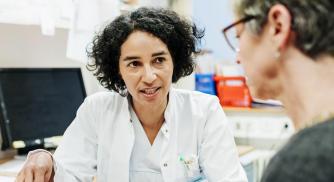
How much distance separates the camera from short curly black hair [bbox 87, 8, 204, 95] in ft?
5.77

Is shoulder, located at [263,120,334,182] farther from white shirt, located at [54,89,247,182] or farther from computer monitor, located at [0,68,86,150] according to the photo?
computer monitor, located at [0,68,86,150]

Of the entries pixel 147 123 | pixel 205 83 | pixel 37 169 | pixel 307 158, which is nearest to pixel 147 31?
pixel 147 123

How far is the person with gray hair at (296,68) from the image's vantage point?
25.0 inches

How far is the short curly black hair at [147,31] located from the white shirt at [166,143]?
4.9 inches

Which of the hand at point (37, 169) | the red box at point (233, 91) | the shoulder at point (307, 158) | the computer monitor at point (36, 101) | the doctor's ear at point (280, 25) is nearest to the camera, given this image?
the shoulder at point (307, 158)

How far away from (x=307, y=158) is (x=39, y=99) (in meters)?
1.65

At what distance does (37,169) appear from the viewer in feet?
4.80

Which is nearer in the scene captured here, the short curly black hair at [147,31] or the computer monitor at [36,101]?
the short curly black hair at [147,31]

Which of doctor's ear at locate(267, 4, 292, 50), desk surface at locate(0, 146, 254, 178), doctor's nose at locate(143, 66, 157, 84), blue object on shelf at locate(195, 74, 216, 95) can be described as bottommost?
desk surface at locate(0, 146, 254, 178)

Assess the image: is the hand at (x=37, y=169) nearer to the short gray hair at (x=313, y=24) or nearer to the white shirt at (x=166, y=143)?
the white shirt at (x=166, y=143)

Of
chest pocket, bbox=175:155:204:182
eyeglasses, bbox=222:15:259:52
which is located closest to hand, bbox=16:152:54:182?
chest pocket, bbox=175:155:204:182

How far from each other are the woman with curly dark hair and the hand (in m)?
0.13

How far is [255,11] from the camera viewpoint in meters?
0.76

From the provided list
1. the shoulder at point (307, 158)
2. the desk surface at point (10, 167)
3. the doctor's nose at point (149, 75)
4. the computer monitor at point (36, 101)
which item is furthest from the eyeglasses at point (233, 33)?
the computer monitor at point (36, 101)
